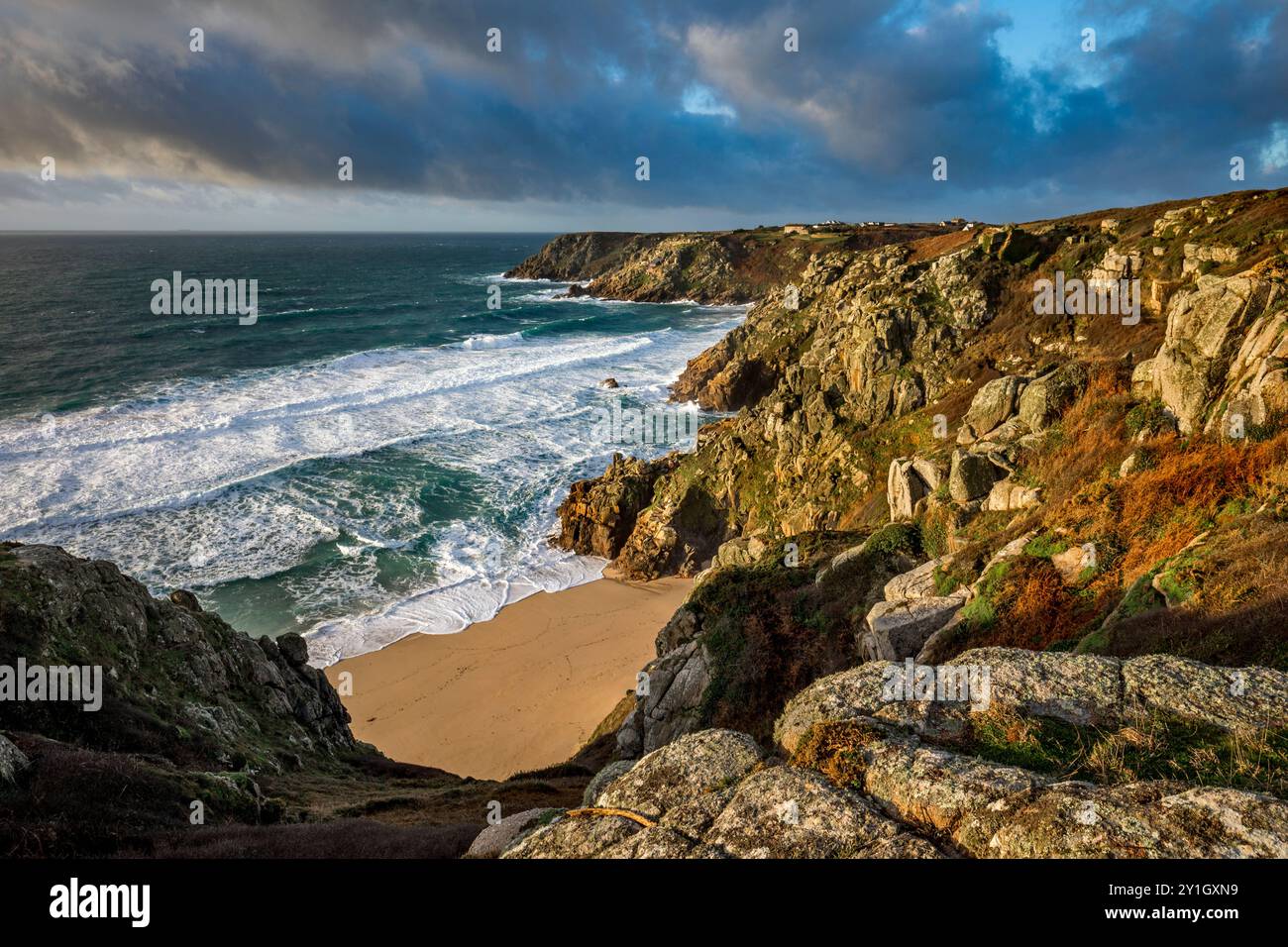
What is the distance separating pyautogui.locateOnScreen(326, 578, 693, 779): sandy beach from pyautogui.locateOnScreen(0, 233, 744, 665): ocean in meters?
1.67

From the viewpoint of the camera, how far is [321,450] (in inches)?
1624

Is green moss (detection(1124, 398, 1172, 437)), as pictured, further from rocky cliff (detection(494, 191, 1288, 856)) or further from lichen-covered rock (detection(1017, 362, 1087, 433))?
lichen-covered rock (detection(1017, 362, 1087, 433))

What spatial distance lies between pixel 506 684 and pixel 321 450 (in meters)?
25.7

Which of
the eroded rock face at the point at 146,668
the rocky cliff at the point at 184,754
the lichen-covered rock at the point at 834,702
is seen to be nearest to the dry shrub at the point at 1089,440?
the lichen-covered rock at the point at 834,702

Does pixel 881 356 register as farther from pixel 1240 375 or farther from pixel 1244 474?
pixel 1244 474

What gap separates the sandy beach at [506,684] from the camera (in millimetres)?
20344

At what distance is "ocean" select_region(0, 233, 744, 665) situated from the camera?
2833 cm

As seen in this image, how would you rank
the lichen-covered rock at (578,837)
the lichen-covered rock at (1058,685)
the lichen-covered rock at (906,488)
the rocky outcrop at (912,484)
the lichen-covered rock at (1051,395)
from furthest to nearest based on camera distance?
the lichen-covered rock at (906,488), the rocky outcrop at (912,484), the lichen-covered rock at (1051,395), the lichen-covered rock at (1058,685), the lichen-covered rock at (578,837)

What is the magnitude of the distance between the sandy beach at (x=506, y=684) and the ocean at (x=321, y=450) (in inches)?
65.6

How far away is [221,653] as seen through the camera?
16.7 metres

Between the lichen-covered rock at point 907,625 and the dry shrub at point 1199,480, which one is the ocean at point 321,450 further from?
the dry shrub at point 1199,480
